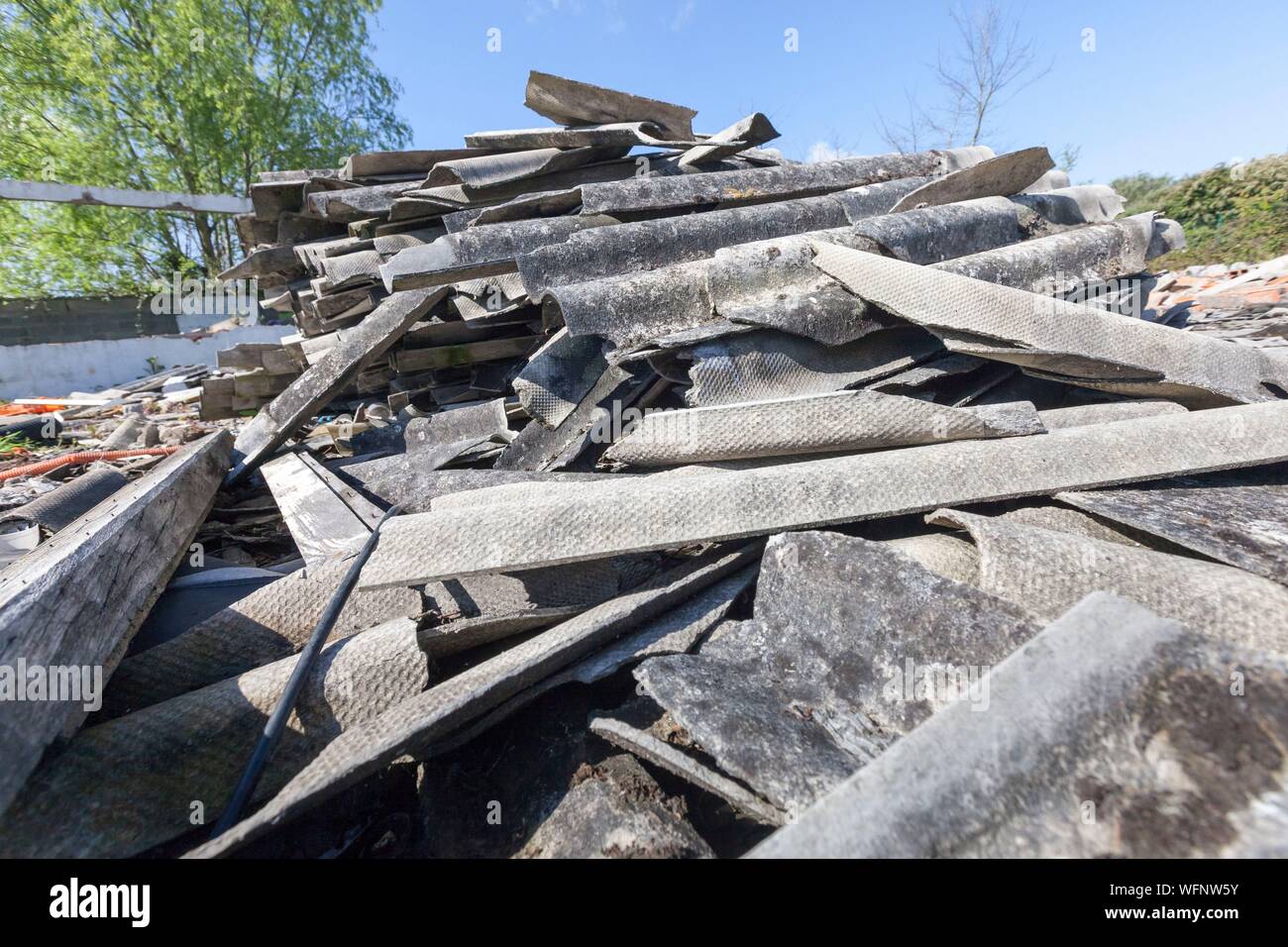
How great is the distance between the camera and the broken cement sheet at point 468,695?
1144mm

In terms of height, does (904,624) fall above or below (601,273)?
below

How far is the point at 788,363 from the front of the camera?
2404 mm

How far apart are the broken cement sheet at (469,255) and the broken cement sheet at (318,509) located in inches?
38.7

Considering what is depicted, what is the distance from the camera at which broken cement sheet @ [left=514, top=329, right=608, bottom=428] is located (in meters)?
2.62

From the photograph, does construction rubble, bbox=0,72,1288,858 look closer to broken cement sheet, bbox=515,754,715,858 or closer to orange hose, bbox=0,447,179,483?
broken cement sheet, bbox=515,754,715,858

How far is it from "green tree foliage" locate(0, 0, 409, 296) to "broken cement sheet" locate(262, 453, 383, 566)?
19.3 meters

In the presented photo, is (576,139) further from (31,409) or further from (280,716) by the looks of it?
Result: (31,409)

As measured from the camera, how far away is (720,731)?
131 cm

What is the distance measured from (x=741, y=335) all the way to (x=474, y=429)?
1.44m

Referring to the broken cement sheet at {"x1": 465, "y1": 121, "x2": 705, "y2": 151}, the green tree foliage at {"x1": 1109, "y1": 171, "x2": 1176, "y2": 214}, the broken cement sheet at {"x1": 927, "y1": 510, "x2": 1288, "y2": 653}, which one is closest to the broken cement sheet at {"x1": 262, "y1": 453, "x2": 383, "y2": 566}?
the broken cement sheet at {"x1": 927, "y1": 510, "x2": 1288, "y2": 653}

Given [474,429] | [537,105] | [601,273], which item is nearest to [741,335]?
[601,273]

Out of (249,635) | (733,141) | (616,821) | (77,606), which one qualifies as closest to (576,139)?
(733,141)
